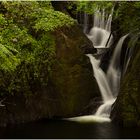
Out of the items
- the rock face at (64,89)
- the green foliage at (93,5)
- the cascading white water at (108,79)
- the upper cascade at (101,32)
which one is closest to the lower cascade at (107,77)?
the cascading white water at (108,79)

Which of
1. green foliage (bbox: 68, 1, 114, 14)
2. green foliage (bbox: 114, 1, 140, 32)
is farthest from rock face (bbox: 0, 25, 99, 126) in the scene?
green foliage (bbox: 114, 1, 140, 32)

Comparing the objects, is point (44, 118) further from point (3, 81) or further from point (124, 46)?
point (124, 46)

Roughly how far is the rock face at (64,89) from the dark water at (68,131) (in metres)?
0.84

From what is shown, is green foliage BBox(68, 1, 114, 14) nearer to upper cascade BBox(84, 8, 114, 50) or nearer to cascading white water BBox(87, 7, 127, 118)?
cascading white water BBox(87, 7, 127, 118)

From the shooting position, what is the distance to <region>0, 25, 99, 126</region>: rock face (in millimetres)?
14969

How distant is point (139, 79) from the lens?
14398 mm

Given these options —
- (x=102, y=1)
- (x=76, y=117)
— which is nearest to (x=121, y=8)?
(x=102, y=1)

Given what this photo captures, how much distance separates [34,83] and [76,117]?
87.0 inches

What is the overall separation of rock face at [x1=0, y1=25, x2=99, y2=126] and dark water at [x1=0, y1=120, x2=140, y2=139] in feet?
2.77

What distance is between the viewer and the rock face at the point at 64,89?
14969 millimetres

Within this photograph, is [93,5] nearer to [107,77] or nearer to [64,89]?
[64,89]

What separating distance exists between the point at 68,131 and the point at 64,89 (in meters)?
2.89

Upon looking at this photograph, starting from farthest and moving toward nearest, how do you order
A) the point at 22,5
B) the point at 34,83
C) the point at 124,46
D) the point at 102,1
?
the point at 124,46 → the point at 34,83 → the point at 22,5 → the point at 102,1

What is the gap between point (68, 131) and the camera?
13.4 metres
